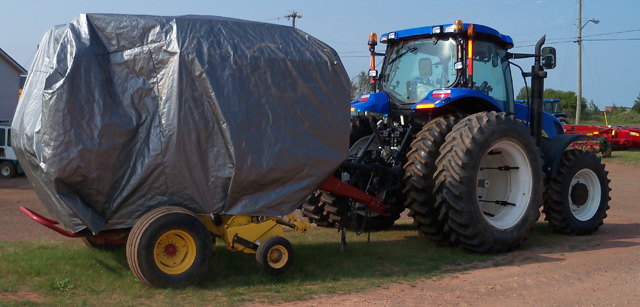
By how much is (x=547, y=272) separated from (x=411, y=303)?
79.4 inches

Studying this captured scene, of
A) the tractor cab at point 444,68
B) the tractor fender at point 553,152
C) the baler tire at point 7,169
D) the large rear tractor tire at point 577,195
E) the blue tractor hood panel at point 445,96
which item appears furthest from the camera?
the baler tire at point 7,169

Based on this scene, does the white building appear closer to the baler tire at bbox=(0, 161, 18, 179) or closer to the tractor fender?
the baler tire at bbox=(0, 161, 18, 179)

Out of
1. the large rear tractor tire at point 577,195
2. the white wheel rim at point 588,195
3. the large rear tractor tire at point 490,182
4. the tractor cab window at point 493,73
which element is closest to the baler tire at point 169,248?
the large rear tractor tire at point 490,182

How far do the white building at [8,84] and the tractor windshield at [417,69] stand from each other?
2326 cm

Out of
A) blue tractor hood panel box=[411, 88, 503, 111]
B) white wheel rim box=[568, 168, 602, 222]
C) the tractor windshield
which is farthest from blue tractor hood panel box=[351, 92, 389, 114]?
white wheel rim box=[568, 168, 602, 222]

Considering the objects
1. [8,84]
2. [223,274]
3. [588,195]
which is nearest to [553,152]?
[588,195]

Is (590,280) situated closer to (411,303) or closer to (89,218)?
(411,303)

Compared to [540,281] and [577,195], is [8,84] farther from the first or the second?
[540,281]

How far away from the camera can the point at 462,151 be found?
21.5 ft

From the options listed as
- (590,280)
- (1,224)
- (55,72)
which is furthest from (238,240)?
(1,224)

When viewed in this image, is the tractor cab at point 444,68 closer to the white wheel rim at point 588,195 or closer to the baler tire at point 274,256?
the white wheel rim at point 588,195

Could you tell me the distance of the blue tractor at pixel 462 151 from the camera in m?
6.70

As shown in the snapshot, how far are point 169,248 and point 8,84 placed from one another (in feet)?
85.0

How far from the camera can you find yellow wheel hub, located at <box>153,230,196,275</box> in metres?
5.01
